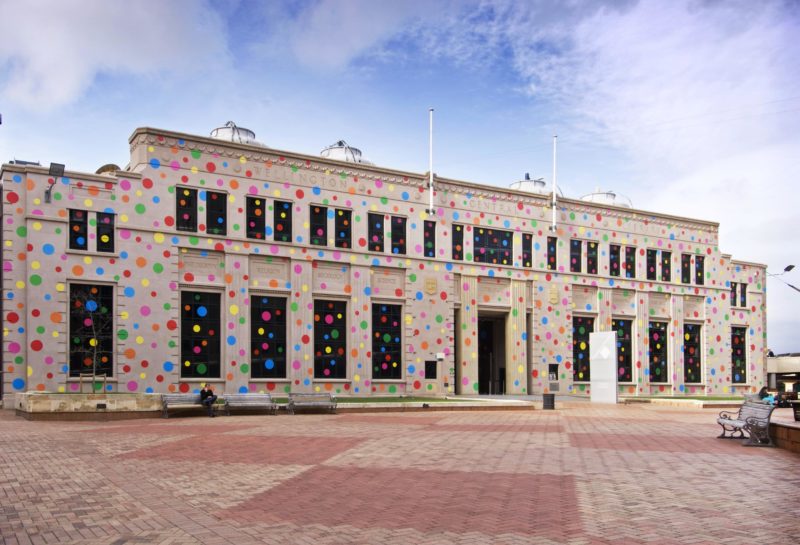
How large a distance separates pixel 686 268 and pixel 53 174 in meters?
43.5

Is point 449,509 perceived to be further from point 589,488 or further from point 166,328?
point 166,328

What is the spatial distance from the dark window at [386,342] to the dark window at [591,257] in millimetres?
15602

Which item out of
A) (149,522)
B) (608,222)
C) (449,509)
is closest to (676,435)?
(449,509)

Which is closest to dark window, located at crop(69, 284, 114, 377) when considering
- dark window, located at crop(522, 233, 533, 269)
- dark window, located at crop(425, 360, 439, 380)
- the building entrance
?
dark window, located at crop(425, 360, 439, 380)

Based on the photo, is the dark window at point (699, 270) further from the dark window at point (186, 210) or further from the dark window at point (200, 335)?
the dark window at point (186, 210)

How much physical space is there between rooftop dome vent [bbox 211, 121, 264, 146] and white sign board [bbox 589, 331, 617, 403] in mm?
21051

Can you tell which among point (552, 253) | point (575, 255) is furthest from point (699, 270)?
point (552, 253)

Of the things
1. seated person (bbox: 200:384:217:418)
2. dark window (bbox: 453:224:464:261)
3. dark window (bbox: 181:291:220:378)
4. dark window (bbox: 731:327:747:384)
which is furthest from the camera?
dark window (bbox: 731:327:747:384)

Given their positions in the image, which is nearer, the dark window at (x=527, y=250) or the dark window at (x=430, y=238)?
the dark window at (x=430, y=238)

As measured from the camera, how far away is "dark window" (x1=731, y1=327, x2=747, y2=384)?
58.4 meters

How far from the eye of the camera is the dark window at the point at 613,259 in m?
51.8

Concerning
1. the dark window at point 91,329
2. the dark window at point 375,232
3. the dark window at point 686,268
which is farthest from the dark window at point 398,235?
the dark window at point 686,268

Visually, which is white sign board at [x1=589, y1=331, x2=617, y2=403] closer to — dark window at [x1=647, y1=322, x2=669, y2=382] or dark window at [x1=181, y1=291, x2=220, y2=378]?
→ dark window at [x1=647, y1=322, x2=669, y2=382]

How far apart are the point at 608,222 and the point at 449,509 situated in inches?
1760
